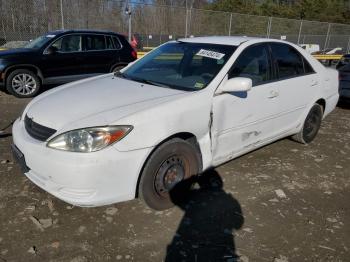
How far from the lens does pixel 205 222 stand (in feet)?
10.6

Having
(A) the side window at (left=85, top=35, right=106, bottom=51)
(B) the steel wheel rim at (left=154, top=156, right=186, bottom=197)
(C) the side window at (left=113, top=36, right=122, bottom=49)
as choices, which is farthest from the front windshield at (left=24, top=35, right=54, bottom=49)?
(B) the steel wheel rim at (left=154, top=156, right=186, bottom=197)

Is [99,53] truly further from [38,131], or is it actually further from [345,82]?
[38,131]

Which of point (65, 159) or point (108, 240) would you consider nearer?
point (65, 159)

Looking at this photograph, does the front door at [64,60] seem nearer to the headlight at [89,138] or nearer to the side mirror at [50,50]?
the side mirror at [50,50]

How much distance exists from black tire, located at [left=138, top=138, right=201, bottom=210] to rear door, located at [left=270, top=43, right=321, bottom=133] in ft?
5.21

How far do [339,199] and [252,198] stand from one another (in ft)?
3.23

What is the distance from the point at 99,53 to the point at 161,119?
651 centimetres

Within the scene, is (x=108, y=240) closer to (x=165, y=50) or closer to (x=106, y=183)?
(x=106, y=183)

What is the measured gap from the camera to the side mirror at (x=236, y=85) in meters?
3.39

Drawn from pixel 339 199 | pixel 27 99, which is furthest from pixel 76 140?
pixel 27 99

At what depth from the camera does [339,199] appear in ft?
12.5

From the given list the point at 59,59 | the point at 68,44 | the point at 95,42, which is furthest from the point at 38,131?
the point at 95,42

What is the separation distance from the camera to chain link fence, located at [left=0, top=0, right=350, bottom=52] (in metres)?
12.3

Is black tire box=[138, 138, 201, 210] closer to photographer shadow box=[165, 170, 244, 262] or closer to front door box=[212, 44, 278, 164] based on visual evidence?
photographer shadow box=[165, 170, 244, 262]
